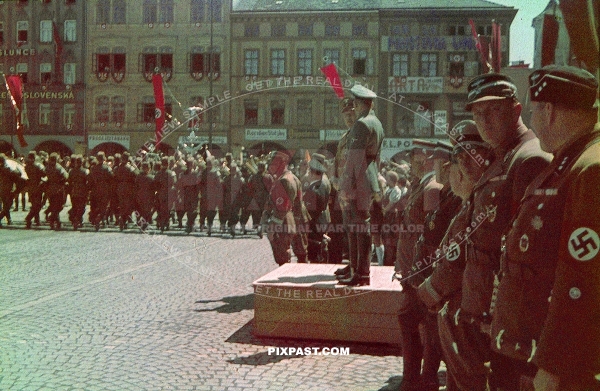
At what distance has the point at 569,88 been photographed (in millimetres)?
2160

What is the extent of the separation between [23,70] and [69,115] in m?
7.13

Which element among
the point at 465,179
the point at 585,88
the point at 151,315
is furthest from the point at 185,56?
the point at 585,88

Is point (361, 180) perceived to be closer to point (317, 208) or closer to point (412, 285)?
point (412, 285)

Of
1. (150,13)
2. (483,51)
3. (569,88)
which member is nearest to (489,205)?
(569,88)

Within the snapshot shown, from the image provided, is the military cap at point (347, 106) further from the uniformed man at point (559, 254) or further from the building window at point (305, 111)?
the building window at point (305, 111)

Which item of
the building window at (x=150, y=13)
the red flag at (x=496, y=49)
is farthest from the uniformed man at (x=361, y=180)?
the building window at (x=150, y=13)

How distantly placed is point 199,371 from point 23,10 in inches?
682

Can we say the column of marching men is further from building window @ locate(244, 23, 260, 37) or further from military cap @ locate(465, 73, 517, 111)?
building window @ locate(244, 23, 260, 37)

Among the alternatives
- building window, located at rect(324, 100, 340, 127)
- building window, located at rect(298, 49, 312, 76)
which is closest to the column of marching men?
building window, located at rect(324, 100, 340, 127)

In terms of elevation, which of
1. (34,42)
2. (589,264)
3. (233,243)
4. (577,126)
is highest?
(34,42)

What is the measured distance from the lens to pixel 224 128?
34469 millimetres

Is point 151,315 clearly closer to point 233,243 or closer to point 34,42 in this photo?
point 233,243

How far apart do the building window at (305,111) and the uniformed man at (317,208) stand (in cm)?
1782

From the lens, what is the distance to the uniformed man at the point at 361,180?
6.10 meters
